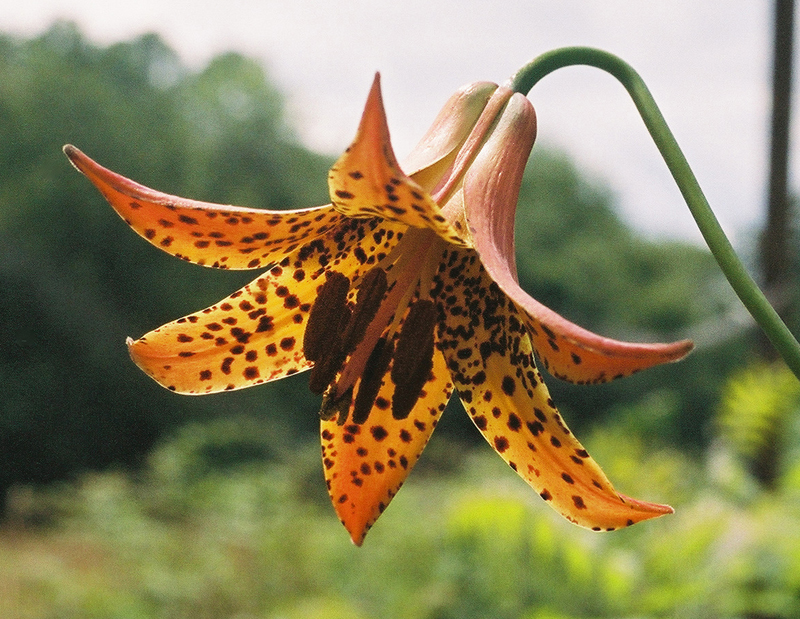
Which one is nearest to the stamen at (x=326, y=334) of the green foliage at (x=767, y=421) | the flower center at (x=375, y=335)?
the flower center at (x=375, y=335)

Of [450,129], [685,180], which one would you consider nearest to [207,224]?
[450,129]

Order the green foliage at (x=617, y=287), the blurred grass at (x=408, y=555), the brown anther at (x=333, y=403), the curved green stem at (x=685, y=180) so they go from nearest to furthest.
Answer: the curved green stem at (x=685, y=180), the brown anther at (x=333, y=403), the blurred grass at (x=408, y=555), the green foliage at (x=617, y=287)

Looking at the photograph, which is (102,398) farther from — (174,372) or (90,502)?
(174,372)

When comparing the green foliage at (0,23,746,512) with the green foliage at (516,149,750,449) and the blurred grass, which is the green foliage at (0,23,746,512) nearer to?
the green foliage at (516,149,750,449)

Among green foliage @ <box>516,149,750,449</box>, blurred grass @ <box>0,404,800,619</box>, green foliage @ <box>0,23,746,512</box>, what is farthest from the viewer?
green foliage @ <box>516,149,750,449</box>

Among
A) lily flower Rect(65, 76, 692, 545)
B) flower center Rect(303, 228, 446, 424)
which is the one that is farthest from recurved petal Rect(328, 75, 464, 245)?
flower center Rect(303, 228, 446, 424)

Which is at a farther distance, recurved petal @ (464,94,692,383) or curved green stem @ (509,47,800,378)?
curved green stem @ (509,47,800,378)

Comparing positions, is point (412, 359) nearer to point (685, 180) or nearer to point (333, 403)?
point (333, 403)

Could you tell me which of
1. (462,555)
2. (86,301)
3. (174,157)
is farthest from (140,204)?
(174,157)

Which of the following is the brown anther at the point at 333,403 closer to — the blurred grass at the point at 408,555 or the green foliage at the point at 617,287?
the blurred grass at the point at 408,555
